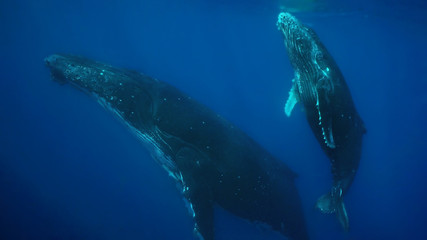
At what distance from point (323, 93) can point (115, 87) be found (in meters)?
4.43

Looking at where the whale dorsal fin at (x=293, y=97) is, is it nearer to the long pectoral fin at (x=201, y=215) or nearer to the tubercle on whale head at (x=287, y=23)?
the tubercle on whale head at (x=287, y=23)

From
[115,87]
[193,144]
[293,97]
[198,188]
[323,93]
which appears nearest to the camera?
[323,93]

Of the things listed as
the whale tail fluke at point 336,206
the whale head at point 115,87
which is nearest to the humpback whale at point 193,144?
the whale head at point 115,87

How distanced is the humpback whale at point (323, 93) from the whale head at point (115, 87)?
3.36m

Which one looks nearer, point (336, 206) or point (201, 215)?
point (336, 206)

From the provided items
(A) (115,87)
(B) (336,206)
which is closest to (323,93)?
(B) (336,206)

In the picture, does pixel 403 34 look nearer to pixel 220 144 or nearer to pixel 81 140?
pixel 220 144

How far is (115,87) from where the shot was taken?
682 centimetres

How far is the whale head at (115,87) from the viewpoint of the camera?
6.82 meters

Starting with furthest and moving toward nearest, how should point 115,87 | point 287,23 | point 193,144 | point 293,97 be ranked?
point 115,87 < point 193,144 < point 293,97 < point 287,23

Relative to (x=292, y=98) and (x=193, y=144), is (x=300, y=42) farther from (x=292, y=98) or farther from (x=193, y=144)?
(x=193, y=144)

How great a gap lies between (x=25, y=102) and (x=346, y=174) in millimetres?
64250

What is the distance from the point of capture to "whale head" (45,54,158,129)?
22.4ft

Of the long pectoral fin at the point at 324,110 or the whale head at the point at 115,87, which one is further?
the whale head at the point at 115,87
